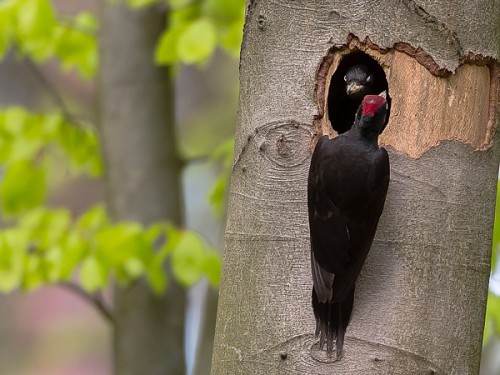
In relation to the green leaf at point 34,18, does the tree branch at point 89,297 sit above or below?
below

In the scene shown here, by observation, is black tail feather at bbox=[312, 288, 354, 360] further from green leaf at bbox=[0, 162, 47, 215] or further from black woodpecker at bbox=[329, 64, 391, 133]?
green leaf at bbox=[0, 162, 47, 215]

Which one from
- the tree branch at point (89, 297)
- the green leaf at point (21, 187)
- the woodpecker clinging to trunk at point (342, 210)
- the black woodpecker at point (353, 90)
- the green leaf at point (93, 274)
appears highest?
the black woodpecker at point (353, 90)

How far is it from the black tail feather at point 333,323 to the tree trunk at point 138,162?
78.4 inches

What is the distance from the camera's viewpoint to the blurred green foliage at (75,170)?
2.84 m

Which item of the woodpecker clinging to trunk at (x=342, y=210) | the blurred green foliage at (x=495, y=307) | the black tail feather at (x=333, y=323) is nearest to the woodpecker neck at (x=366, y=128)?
the woodpecker clinging to trunk at (x=342, y=210)

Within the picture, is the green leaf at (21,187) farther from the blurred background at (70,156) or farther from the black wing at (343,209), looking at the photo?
the black wing at (343,209)

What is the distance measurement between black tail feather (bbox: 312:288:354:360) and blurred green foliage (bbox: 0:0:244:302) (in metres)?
1.30

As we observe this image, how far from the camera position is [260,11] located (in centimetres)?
171

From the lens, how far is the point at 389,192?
1597 millimetres

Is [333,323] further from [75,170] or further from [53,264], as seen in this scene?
[75,170]

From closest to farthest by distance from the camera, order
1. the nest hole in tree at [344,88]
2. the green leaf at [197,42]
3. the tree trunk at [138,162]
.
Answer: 1. the nest hole in tree at [344,88]
2. the green leaf at [197,42]
3. the tree trunk at [138,162]

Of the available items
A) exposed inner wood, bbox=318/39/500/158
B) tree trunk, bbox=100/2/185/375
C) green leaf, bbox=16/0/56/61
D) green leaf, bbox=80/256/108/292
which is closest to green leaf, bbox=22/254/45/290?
green leaf, bbox=80/256/108/292

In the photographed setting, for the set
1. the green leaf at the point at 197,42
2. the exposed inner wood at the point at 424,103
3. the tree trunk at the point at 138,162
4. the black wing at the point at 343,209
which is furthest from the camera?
the tree trunk at the point at 138,162

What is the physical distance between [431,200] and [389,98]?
0.24 metres
